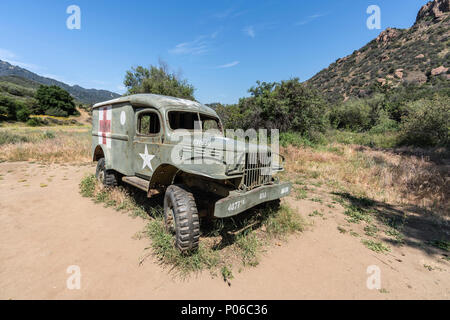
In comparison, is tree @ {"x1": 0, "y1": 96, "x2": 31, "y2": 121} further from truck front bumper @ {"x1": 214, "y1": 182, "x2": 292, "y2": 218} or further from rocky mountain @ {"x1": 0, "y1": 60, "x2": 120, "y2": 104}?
rocky mountain @ {"x1": 0, "y1": 60, "x2": 120, "y2": 104}

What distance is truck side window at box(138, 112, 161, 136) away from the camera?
160 inches

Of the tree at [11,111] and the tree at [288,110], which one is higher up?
the tree at [11,111]

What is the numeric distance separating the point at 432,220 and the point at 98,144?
754 centimetres

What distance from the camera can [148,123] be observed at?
4320 mm

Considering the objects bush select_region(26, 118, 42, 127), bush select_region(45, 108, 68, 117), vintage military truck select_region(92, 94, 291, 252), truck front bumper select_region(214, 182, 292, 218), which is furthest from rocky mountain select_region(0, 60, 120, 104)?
truck front bumper select_region(214, 182, 292, 218)

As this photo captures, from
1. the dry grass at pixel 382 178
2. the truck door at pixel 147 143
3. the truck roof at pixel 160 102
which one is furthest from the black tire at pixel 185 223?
the dry grass at pixel 382 178

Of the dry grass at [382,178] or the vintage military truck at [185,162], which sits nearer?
the vintage military truck at [185,162]

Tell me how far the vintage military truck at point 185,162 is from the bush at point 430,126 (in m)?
12.6

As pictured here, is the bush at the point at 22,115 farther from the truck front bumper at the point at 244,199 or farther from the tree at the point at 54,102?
the truck front bumper at the point at 244,199

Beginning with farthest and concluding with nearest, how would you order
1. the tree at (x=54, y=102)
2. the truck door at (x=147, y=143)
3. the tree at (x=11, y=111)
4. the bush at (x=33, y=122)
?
the tree at (x=54, y=102) < the tree at (x=11, y=111) < the bush at (x=33, y=122) < the truck door at (x=147, y=143)

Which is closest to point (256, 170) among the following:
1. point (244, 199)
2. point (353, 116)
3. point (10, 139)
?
point (244, 199)

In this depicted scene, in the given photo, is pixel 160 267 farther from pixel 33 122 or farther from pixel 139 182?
pixel 33 122

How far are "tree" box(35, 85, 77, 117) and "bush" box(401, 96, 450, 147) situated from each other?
42.1 m

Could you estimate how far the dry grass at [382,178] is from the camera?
16.3ft
